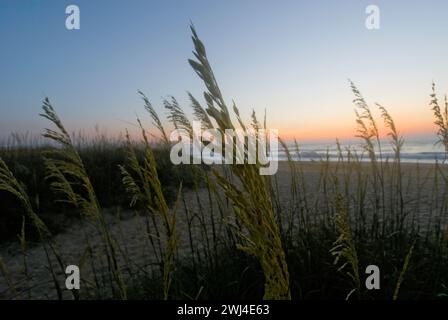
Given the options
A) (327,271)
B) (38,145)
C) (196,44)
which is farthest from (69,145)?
(38,145)

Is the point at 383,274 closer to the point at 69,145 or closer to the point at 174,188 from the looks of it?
the point at 69,145

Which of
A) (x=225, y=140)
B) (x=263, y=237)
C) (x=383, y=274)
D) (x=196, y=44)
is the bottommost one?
(x=383, y=274)

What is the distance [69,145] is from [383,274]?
111 inches

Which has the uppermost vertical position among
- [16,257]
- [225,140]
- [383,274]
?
[225,140]

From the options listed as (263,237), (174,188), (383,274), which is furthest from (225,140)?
(174,188)

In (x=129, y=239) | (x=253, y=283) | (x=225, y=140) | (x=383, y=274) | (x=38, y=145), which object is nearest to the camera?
(x=225, y=140)

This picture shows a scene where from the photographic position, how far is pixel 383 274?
3354 millimetres

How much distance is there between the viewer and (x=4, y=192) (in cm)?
903

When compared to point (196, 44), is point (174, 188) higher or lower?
lower
